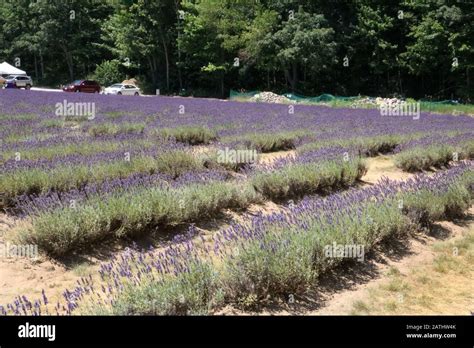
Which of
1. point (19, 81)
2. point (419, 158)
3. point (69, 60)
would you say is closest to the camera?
point (419, 158)

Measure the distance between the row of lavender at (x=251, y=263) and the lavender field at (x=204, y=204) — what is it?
1 centimetres

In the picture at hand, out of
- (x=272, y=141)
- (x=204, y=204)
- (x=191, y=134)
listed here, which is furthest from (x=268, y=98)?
(x=204, y=204)

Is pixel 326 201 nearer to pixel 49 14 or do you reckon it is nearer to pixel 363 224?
pixel 363 224

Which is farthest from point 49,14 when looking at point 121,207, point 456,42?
point 121,207

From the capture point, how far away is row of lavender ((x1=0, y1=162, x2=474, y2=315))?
10.4 feet

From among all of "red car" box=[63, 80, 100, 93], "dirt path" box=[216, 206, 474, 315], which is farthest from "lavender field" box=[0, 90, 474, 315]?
"red car" box=[63, 80, 100, 93]

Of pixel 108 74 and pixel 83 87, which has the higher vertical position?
pixel 108 74

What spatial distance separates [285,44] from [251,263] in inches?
1220

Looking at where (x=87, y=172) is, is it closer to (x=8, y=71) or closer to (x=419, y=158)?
(x=419, y=158)

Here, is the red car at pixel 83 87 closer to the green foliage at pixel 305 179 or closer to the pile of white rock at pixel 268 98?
the pile of white rock at pixel 268 98

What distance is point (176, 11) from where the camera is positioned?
38.6 meters

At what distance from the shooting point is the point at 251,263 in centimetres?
356

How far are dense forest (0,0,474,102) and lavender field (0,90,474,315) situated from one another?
68.3ft

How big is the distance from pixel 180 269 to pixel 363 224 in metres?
2.03
